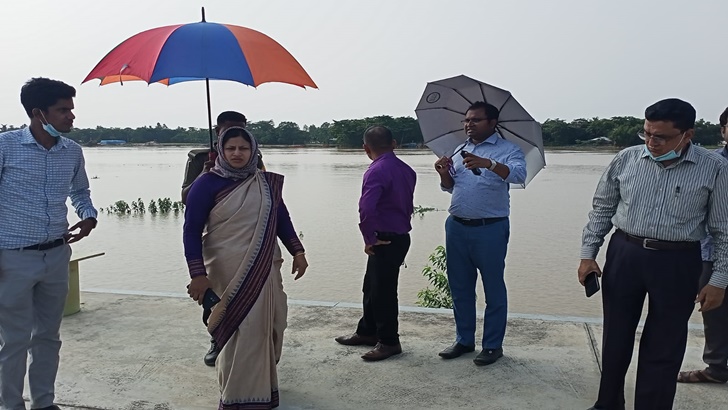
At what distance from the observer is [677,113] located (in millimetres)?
2764

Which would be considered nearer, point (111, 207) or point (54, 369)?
point (54, 369)

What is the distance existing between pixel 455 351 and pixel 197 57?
8.05 ft

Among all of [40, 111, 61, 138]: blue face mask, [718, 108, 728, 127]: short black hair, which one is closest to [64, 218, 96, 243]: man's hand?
[40, 111, 61, 138]: blue face mask

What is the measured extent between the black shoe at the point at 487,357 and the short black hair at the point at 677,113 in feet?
5.95

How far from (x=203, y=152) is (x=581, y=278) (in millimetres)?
2414

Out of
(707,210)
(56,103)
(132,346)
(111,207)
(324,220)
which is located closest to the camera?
(707,210)

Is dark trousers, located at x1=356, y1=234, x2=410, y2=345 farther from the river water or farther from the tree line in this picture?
the tree line

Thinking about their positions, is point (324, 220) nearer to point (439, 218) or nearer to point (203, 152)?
point (439, 218)

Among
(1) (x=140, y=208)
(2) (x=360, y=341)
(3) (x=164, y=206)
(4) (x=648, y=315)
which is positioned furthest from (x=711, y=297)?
(1) (x=140, y=208)

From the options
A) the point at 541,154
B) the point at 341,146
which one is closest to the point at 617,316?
the point at 541,154

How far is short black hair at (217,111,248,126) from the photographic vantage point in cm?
376

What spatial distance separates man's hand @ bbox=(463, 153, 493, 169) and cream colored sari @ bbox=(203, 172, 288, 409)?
124 centimetres

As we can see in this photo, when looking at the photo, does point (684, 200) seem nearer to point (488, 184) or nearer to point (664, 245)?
point (664, 245)

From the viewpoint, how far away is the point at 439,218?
48.9 feet
